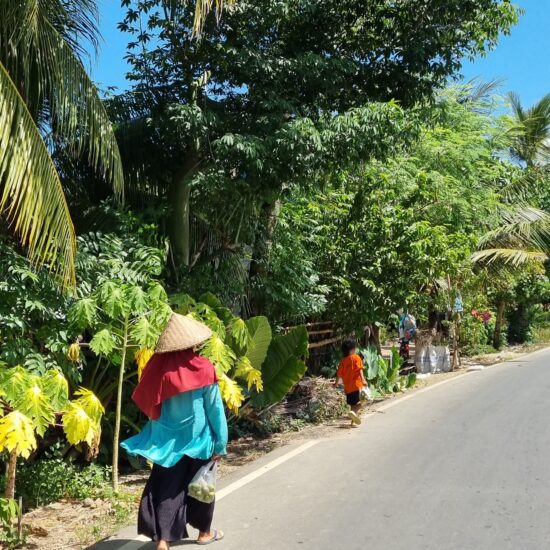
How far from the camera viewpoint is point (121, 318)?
6.52m

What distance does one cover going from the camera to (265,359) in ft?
29.4

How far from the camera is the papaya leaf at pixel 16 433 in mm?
4250

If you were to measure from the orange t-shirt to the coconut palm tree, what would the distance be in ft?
14.1

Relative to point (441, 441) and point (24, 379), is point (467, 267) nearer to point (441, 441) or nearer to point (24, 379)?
point (441, 441)

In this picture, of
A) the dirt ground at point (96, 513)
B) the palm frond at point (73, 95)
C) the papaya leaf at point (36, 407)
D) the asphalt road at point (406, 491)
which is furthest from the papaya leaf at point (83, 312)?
the asphalt road at point (406, 491)

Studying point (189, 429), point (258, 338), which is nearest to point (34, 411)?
point (189, 429)

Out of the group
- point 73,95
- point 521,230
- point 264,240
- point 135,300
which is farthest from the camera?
point 521,230

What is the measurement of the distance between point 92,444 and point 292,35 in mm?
6543

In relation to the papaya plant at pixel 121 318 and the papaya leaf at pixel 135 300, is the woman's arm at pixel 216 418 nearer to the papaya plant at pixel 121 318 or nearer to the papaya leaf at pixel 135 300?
the papaya plant at pixel 121 318

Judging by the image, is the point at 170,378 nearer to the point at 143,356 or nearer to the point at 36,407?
the point at 36,407

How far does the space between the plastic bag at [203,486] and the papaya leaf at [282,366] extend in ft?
14.8

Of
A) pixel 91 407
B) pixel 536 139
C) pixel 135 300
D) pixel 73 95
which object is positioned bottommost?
pixel 91 407

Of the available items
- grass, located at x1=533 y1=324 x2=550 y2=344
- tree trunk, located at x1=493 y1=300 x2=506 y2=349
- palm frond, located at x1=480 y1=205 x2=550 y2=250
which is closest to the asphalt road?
palm frond, located at x1=480 y1=205 x2=550 y2=250

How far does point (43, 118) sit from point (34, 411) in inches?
172
